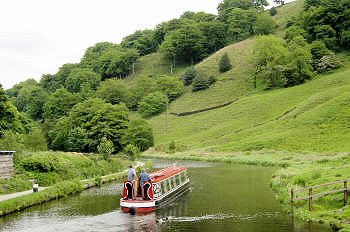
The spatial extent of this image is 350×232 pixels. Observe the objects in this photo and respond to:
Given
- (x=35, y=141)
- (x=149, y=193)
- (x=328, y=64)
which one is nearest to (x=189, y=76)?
(x=328, y=64)

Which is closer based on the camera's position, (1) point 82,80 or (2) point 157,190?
(2) point 157,190

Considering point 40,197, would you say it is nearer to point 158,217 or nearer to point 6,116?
point 158,217

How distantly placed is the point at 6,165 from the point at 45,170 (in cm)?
640

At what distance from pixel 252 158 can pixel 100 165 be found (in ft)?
93.9

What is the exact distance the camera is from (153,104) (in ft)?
470

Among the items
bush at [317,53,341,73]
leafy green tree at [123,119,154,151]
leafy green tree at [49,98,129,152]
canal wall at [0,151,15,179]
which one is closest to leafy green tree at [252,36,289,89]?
bush at [317,53,341,73]

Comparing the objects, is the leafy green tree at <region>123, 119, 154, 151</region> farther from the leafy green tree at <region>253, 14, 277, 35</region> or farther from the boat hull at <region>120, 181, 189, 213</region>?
the leafy green tree at <region>253, 14, 277, 35</region>

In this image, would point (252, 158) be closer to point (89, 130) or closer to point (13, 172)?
point (89, 130)

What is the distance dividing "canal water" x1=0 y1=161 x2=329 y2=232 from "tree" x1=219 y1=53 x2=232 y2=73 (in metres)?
112

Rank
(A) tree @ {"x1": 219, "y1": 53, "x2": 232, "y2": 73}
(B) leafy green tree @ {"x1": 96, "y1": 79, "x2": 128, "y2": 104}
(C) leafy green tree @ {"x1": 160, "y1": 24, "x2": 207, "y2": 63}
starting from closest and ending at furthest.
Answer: (A) tree @ {"x1": 219, "y1": 53, "x2": 232, "y2": 73}
(B) leafy green tree @ {"x1": 96, "y1": 79, "x2": 128, "y2": 104}
(C) leafy green tree @ {"x1": 160, "y1": 24, "x2": 207, "y2": 63}

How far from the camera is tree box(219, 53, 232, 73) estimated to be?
153m

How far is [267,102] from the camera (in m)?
116

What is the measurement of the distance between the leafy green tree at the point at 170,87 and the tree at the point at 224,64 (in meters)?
15.7

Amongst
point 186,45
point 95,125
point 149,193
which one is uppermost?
point 186,45
